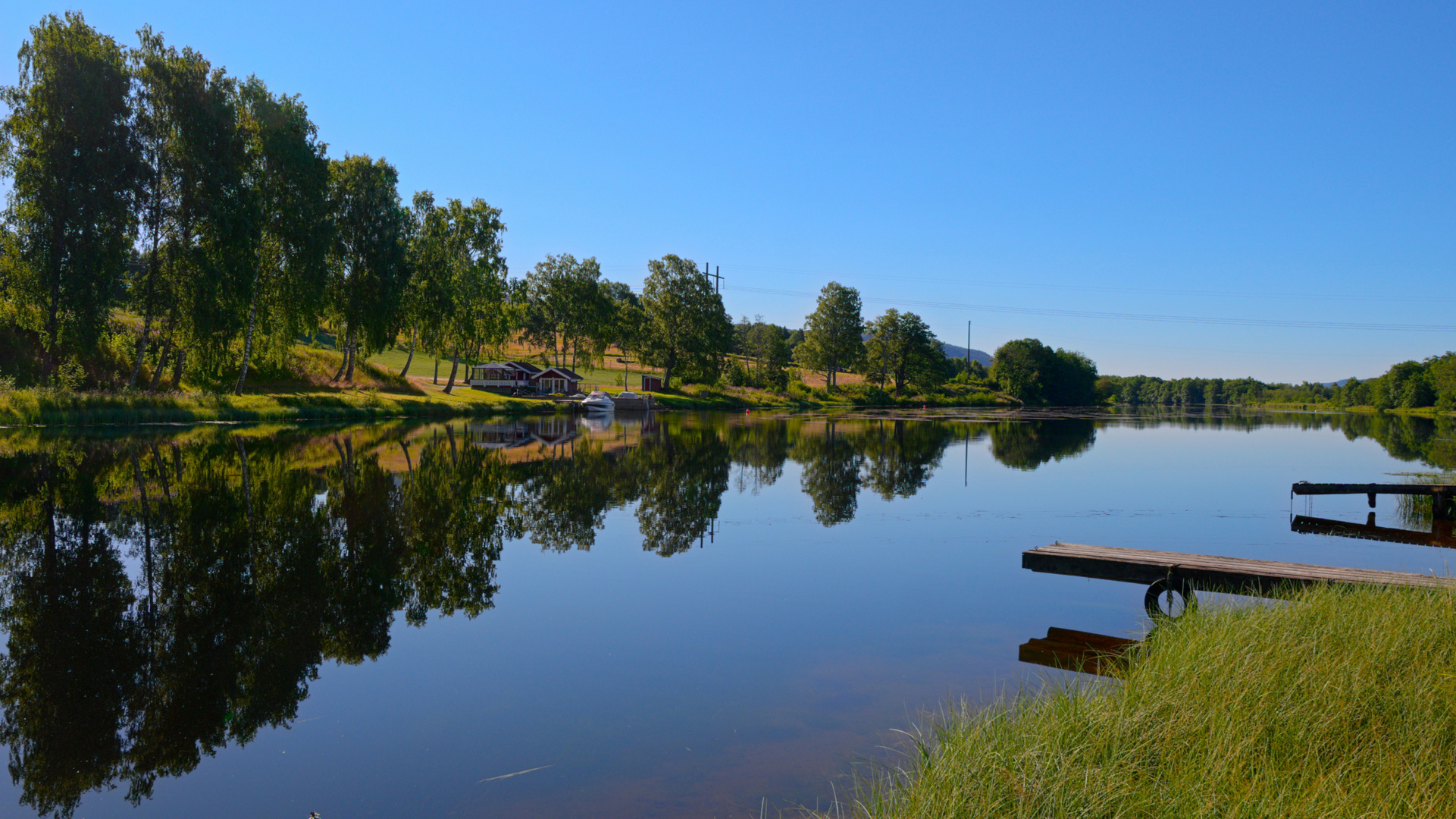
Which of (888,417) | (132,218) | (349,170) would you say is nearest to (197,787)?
(132,218)

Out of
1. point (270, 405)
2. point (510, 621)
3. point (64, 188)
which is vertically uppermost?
point (64, 188)

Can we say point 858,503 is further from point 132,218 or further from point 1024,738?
point 132,218

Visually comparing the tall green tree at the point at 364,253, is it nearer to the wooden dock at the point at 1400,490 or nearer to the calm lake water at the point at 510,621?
the calm lake water at the point at 510,621

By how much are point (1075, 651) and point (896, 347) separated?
10702 cm

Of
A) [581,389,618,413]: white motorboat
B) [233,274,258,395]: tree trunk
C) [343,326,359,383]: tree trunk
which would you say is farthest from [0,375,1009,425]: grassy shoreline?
[581,389,618,413]: white motorboat

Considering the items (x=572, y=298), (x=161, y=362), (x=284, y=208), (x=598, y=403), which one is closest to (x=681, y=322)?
(x=572, y=298)

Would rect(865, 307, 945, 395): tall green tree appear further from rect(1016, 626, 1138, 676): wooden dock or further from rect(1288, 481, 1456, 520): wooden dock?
rect(1016, 626, 1138, 676): wooden dock

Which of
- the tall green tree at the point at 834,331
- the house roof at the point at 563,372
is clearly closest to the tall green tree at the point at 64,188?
the house roof at the point at 563,372

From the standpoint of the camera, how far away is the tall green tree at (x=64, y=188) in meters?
31.0

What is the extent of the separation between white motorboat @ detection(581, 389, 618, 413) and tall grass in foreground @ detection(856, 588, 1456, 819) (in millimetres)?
61316

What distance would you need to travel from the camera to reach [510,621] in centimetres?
848

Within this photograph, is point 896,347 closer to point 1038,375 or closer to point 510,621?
point 1038,375

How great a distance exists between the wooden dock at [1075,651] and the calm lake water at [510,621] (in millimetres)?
262

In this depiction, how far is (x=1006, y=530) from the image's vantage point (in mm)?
15062
